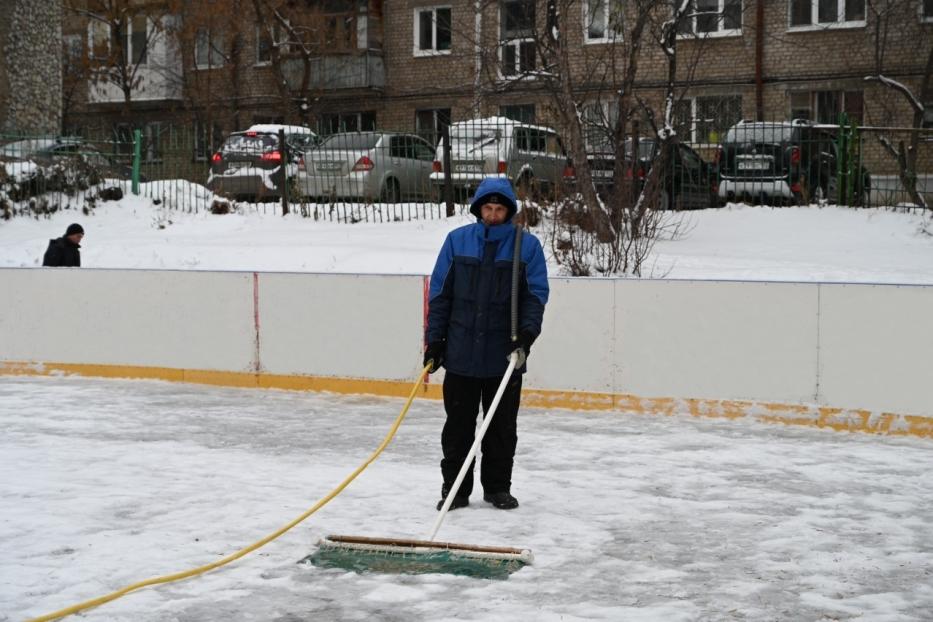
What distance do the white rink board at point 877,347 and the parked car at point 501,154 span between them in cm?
682

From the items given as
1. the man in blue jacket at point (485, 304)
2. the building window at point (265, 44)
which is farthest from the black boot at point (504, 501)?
the building window at point (265, 44)

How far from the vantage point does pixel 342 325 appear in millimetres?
11008

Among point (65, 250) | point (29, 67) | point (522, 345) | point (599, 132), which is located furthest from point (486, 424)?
point (29, 67)

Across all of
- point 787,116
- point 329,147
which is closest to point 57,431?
point 329,147

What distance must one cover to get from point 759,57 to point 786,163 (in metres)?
11.7

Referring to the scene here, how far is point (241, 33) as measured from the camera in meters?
31.8

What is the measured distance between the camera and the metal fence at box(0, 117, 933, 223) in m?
A: 16.8

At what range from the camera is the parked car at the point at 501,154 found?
16203mm

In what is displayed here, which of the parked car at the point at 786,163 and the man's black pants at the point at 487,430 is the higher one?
the parked car at the point at 786,163

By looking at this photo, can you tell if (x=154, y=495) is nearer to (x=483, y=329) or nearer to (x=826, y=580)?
(x=483, y=329)

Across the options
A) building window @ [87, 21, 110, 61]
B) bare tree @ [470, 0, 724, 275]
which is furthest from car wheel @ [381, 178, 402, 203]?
building window @ [87, 21, 110, 61]

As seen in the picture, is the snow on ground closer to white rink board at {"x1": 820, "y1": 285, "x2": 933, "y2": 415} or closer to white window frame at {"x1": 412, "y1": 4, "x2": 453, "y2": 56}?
white rink board at {"x1": 820, "y1": 285, "x2": 933, "y2": 415}

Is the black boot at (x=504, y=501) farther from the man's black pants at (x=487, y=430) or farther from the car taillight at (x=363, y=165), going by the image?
the car taillight at (x=363, y=165)

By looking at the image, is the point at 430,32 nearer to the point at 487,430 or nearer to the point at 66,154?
the point at 66,154
